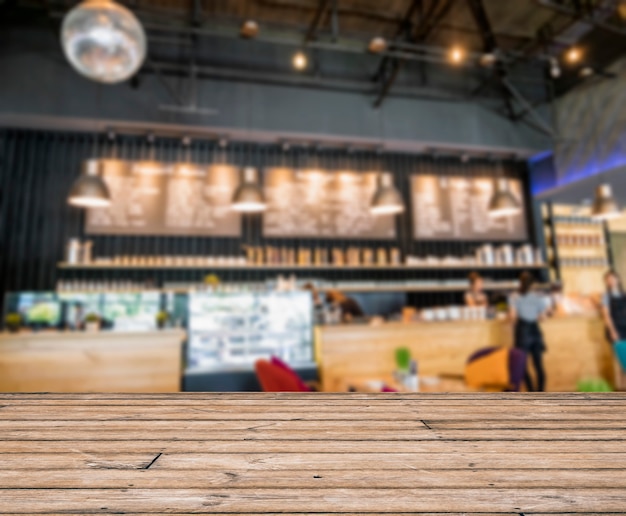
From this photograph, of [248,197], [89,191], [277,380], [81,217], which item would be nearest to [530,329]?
[277,380]

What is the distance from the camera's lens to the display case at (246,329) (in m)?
3.62

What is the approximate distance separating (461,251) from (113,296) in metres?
5.25

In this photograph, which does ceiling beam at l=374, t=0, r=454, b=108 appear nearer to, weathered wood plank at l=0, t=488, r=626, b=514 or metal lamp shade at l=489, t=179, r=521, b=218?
metal lamp shade at l=489, t=179, r=521, b=218

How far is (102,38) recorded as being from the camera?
103 inches

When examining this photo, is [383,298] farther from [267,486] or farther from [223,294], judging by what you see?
[267,486]

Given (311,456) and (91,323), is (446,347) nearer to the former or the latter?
(91,323)

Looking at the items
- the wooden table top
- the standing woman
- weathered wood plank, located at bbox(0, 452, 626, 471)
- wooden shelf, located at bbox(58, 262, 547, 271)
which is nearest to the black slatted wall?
wooden shelf, located at bbox(58, 262, 547, 271)

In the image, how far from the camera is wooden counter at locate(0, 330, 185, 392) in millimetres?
3318

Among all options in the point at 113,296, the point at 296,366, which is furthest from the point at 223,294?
the point at 113,296

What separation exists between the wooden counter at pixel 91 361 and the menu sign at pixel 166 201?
241 cm

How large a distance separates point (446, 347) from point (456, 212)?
10.5 ft

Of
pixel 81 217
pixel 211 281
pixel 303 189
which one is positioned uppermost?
pixel 303 189

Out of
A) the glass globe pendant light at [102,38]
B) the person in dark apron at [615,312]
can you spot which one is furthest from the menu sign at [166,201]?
the person in dark apron at [615,312]

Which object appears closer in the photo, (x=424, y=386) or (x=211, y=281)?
(x=424, y=386)
